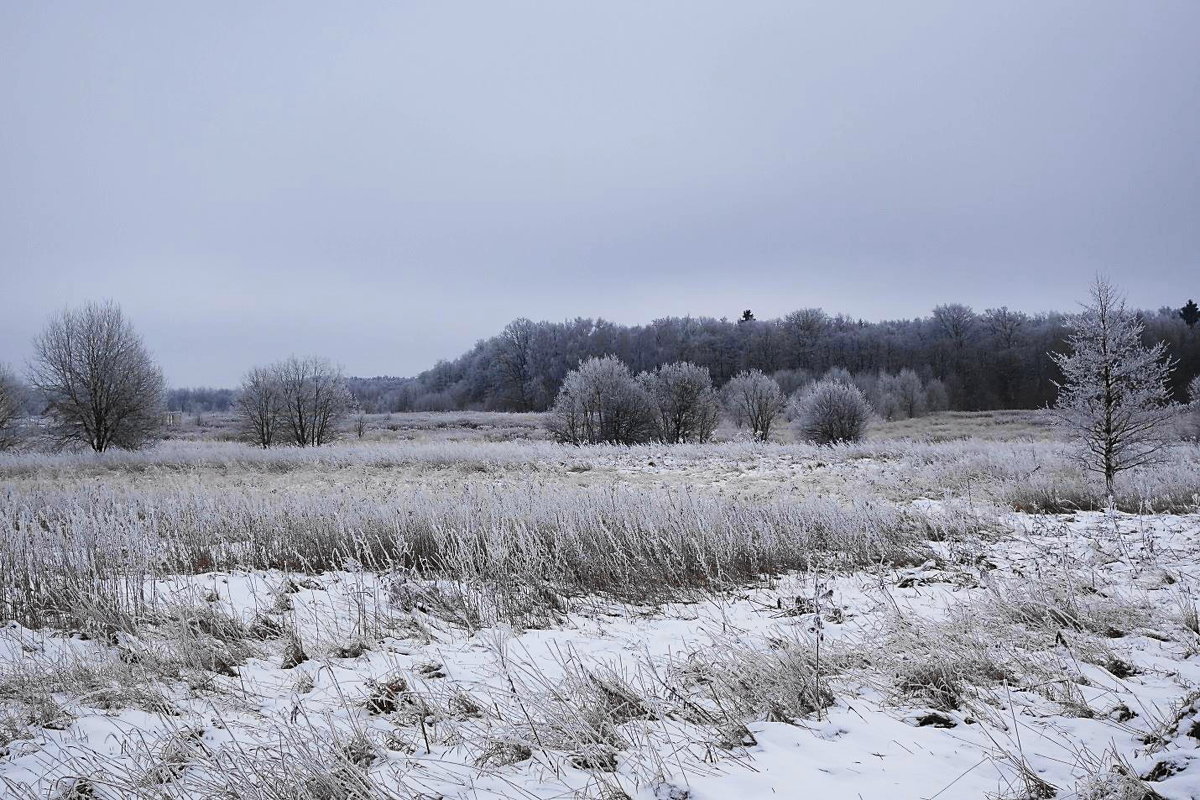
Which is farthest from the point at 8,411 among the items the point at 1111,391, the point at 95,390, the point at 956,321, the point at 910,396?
the point at 956,321

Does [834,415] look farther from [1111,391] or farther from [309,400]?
[309,400]

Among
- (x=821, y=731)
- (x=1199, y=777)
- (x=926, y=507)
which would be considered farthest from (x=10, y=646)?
(x=926, y=507)

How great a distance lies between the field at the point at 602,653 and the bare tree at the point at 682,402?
28.9m

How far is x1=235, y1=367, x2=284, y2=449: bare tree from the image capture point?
122 ft

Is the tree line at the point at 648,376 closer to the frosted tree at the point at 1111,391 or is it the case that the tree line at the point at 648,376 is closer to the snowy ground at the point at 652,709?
the frosted tree at the point at 1111,391

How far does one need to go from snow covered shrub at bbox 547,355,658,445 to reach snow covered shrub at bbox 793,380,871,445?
9.45 m

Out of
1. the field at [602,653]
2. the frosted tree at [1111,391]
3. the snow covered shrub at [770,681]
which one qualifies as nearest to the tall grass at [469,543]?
the field at [602,653]

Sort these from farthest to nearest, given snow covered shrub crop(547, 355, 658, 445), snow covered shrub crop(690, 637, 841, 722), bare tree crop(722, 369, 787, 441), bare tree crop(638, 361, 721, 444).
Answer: bare tree crop(722, 369, 787, 441) → bare tree crop(638, 361, 721, 444) → snow covered shrub crop(547, 355, 658, 445) → snow covered shrub crop(690, 637, 841, 722)

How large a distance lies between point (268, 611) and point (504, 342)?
77.0m

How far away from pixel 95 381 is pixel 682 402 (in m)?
32.1

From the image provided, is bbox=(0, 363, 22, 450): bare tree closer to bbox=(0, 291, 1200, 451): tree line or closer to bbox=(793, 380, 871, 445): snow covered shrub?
bbox=(0, 291, 1200, 451): tree line

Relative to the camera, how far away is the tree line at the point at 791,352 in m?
74.4

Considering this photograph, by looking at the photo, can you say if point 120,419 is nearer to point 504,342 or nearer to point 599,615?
point 599,615

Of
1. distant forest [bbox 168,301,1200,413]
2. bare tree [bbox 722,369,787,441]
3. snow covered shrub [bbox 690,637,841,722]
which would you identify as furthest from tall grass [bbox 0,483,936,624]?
distant forest [bbox 168,301,1200,413]
